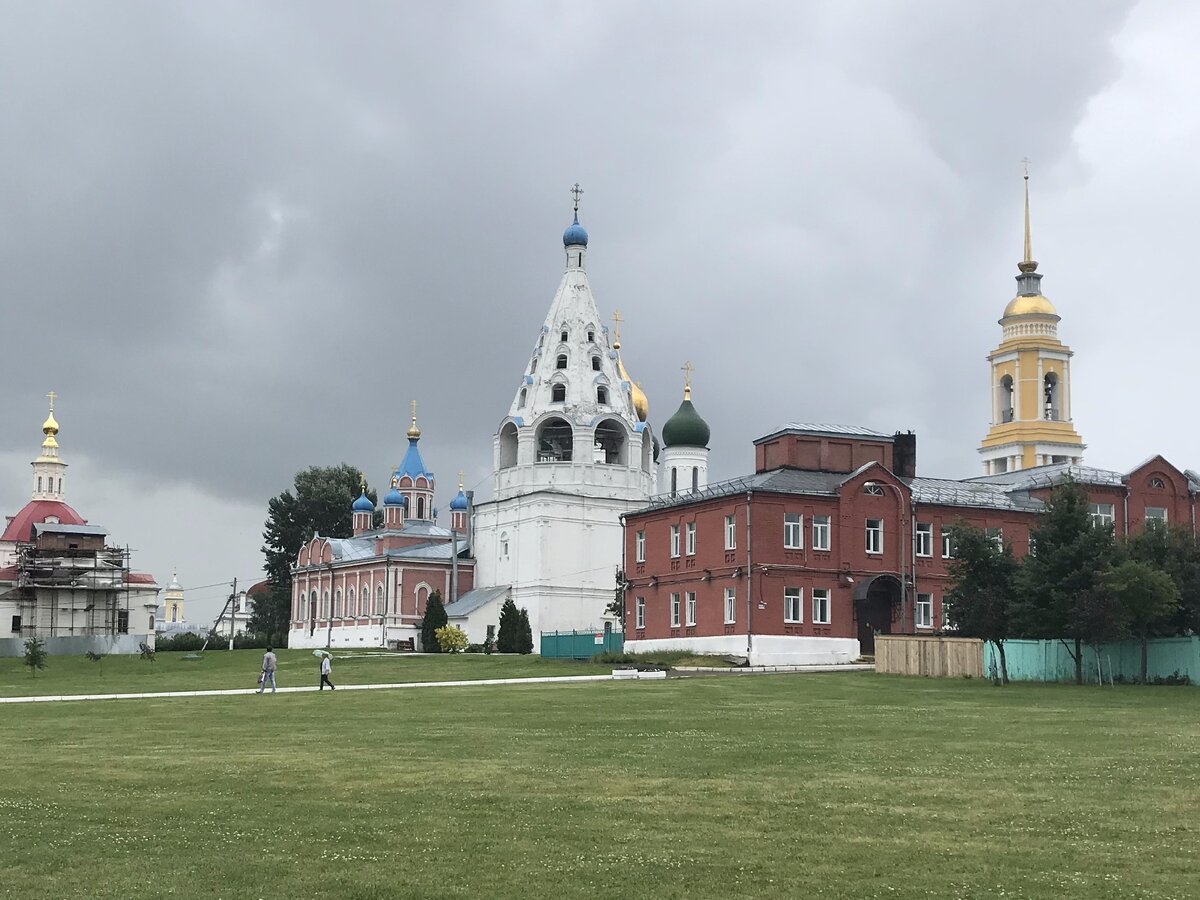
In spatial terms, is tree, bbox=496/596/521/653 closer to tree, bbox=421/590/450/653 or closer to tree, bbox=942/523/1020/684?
tree, bbox=421/590/450/653

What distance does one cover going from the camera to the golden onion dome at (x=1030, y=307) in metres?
95.2

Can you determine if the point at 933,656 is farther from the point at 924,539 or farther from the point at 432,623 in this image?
the point at 432,623

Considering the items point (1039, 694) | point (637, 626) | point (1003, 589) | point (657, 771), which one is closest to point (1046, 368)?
point (637, 626)

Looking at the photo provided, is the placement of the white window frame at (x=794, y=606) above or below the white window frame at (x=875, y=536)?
below

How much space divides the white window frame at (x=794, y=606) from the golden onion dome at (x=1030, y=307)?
42.9 m

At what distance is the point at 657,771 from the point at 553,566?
6718 centimetres

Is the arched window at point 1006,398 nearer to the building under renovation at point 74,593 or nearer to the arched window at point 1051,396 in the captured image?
the arched window at point 1051,396

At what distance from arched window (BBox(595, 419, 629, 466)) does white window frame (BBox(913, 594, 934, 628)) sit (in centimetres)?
3170

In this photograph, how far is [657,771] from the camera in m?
21.2

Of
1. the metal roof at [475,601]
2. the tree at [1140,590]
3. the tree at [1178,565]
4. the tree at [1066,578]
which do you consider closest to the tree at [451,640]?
the metal roof at [475,601]

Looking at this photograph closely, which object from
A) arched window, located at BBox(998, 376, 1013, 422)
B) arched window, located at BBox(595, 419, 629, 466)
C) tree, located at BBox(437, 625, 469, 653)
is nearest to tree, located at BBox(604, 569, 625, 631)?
arched window, located at BBox(595, 419, 629, 466)

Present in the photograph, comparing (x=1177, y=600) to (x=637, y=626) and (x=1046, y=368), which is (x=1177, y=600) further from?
(x=1046, y=368)

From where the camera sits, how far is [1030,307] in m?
95.6

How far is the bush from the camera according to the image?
276ft
